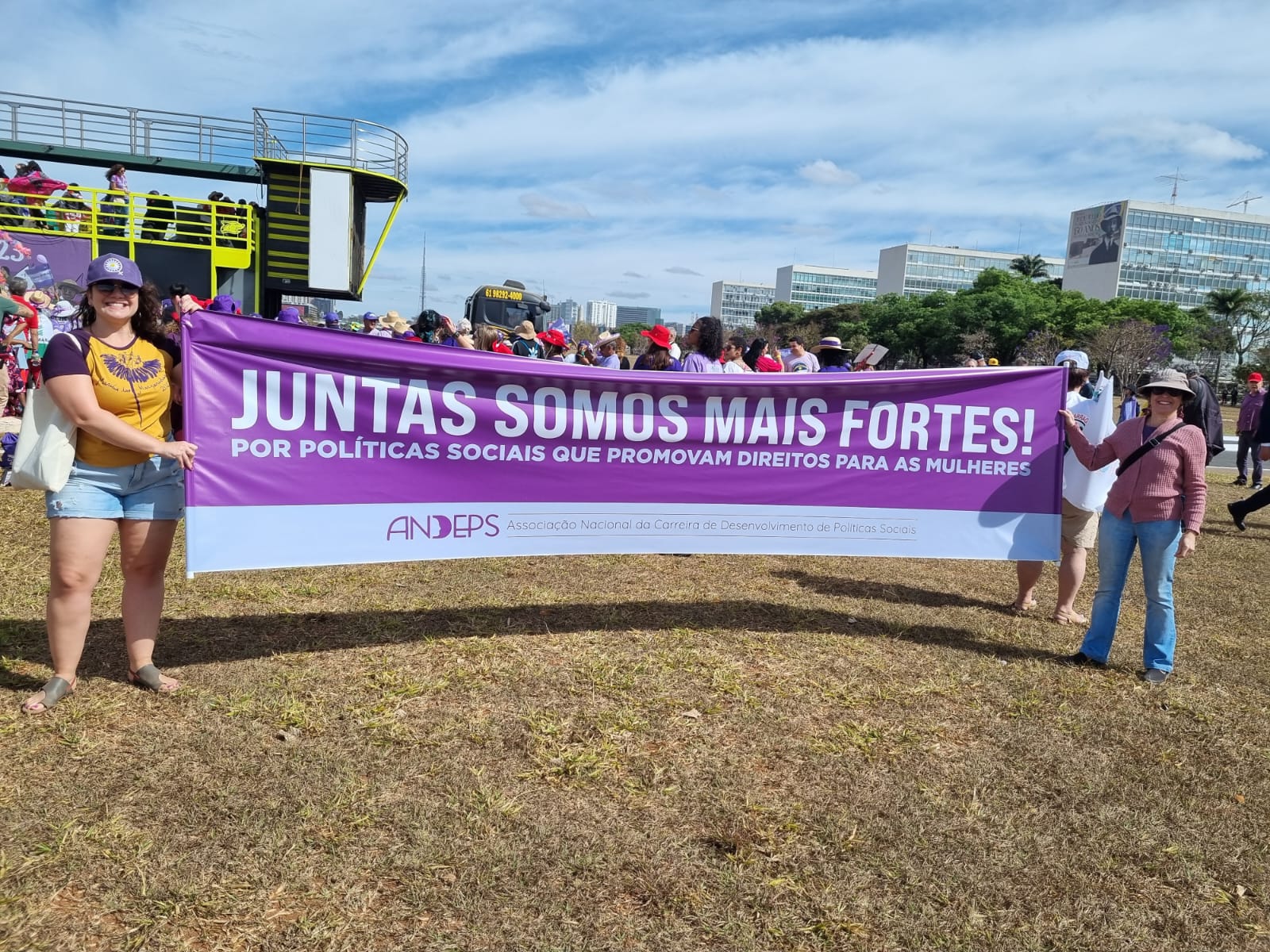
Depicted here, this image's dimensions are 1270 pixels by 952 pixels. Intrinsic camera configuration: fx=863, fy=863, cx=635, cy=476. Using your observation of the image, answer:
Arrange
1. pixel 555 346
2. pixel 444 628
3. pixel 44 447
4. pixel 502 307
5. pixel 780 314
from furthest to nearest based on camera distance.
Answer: pixel 780 314 → pixel 502 307 → pixel 555 346 → pixel 444 628 → pixel 44 447

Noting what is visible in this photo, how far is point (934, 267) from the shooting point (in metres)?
173

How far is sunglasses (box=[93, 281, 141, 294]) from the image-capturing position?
3.63 metres

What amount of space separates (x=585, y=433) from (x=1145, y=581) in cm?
330

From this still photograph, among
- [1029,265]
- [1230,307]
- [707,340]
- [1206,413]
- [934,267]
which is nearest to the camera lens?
[707,340]

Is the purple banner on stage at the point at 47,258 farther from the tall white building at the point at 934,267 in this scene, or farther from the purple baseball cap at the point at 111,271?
the tall white building at the point at 934,267

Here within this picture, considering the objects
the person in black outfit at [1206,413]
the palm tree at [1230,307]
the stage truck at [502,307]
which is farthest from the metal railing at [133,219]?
the palm tree at [1230,307]

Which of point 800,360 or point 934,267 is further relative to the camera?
point 934,267

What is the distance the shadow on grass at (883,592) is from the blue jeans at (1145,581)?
1.27 m

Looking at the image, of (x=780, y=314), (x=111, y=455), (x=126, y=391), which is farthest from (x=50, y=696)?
(x=780, y=314)

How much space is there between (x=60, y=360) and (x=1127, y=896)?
4525 millimetres

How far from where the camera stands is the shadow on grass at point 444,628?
474cm

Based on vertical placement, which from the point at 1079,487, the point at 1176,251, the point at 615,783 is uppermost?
the point at 1176,251

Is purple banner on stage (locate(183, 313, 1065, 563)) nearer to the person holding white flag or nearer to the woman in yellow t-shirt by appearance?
the woman in yellow t-shirt

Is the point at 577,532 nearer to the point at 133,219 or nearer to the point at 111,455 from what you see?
the point at 111,455
